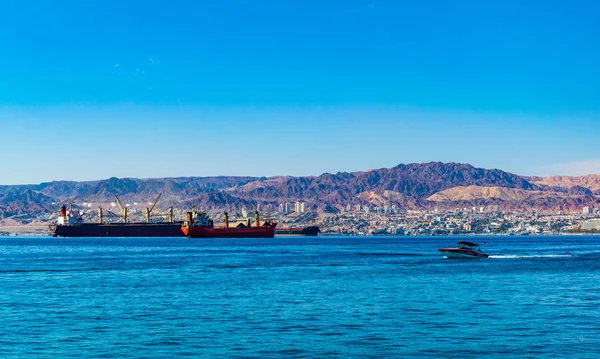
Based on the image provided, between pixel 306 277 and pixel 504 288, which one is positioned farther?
pixel 306 277

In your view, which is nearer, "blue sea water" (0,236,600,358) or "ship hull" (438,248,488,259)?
"blue sea water" (0,236,600,358)

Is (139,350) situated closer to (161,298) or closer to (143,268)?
(161,298)

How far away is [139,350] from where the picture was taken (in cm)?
3534

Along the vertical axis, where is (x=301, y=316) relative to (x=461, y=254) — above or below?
below

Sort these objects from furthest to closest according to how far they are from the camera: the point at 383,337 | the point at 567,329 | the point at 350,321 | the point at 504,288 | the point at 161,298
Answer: the point at 504,288, the point at 161,298, the point at 350,321, the point at 567,329, the point at 383,337

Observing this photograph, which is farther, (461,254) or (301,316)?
(461,254)

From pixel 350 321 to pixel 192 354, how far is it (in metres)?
12.0

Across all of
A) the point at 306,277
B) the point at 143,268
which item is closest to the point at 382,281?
the point at 306,277

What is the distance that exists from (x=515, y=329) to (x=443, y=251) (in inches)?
2913

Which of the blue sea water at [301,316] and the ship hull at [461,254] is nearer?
the blue sea water at [301,316]

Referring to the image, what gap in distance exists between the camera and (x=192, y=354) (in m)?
34.4

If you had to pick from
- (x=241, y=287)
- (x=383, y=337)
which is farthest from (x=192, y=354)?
(x=241, y=287)

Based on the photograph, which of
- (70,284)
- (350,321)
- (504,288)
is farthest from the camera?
(70,284)

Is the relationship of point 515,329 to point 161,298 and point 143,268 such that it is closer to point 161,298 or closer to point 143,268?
point 161,298
